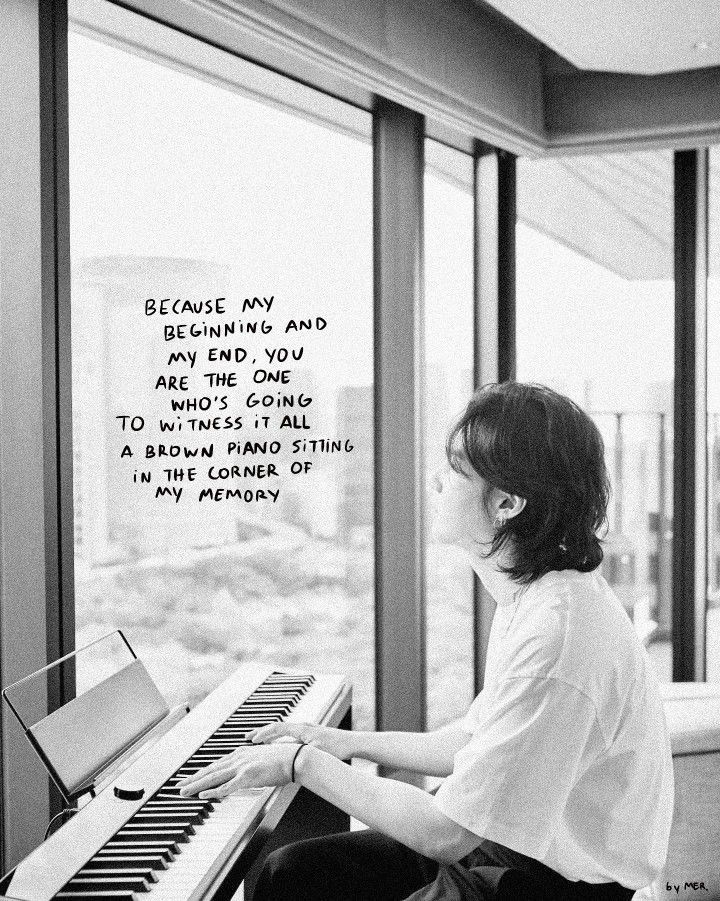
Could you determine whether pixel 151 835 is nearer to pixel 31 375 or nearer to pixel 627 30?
pixel 31 375

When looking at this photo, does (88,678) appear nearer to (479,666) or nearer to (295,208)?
(295,208)

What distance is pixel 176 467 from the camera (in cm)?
228

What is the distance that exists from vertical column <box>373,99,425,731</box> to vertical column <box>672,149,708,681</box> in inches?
40.0

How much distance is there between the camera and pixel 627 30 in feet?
8.35

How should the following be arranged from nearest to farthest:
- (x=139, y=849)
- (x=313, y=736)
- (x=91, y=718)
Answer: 1. (x=139, y=849)
2. (x=91, y=718)
3. (x=313, y=736)

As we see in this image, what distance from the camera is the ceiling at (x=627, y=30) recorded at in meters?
2.38

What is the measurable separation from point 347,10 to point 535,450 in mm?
1430

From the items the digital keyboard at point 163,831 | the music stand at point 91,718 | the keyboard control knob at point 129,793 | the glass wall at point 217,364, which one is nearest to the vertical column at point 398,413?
the glass wall at point 217,364

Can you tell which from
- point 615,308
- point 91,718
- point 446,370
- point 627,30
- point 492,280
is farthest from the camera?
point 615,308

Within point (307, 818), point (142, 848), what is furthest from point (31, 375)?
point (307, 818)

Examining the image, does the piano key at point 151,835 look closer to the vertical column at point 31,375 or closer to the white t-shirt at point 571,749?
the white t-shirt at point 571,749

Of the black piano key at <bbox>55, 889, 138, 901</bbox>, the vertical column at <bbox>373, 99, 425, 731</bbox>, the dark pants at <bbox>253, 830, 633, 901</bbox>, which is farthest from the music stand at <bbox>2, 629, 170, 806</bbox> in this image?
the vertical column at <bbox>373, 99, 425, 731</bbox>

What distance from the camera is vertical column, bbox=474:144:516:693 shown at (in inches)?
128

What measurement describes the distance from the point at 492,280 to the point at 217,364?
1.27 metres
